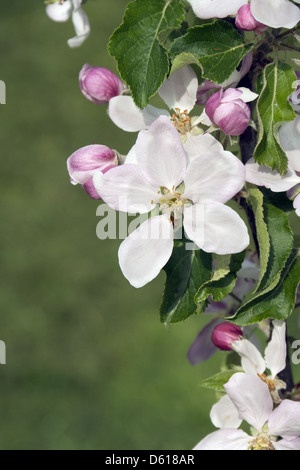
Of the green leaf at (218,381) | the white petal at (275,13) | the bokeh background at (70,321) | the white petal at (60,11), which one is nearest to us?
the white petal at (275,13)

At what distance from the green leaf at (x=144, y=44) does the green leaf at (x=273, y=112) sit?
0.13 m

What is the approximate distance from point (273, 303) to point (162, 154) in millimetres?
242

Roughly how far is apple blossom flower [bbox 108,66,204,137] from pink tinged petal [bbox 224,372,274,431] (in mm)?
330

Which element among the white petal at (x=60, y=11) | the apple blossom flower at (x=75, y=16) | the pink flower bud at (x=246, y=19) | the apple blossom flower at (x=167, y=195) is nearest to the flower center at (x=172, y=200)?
the apple blossom flower at (x=167, y=195)

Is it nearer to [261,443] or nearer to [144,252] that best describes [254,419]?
[261,443]

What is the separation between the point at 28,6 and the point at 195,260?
13.2ft

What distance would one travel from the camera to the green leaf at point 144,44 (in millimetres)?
964

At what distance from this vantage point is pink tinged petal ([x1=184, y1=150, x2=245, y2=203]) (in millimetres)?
926

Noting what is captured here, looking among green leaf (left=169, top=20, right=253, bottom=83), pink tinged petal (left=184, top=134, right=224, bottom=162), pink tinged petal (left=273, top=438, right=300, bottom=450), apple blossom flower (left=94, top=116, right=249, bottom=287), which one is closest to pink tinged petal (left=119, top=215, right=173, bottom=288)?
apple blossom flower (left=94, top=116, right=249, bottom=287)

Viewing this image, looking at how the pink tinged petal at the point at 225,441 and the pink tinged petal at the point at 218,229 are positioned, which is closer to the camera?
the pink tinged petal at the point at 218,229

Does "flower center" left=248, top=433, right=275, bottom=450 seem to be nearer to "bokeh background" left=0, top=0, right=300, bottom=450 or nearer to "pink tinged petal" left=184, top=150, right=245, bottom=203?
"pink tinged petal" left=184, top=150, right=245, bottom=203

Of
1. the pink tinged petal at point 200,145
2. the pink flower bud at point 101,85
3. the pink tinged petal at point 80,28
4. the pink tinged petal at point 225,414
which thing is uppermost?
the pink tinged petal at point 80,28

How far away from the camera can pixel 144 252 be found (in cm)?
97

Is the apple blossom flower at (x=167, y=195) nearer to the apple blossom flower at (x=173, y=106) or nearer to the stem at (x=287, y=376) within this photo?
the apple blossom flower at (x=173, y=106)
